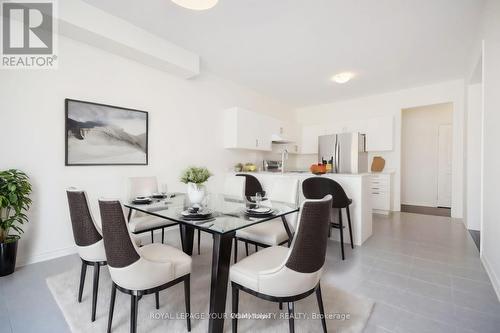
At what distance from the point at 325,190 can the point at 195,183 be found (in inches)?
65.5

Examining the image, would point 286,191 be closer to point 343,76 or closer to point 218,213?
point 218,213

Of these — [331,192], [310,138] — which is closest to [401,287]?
[331,192]

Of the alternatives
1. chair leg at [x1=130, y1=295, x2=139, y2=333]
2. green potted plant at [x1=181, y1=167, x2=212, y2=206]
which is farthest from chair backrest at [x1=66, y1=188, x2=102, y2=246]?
green potted plant at [x1=181, y1=167, x2=212, y2=206]

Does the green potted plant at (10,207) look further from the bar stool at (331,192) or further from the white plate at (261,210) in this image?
the bar stool at (331,192)

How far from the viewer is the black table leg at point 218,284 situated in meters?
1.40

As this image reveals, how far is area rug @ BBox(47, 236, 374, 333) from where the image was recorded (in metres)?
1.56

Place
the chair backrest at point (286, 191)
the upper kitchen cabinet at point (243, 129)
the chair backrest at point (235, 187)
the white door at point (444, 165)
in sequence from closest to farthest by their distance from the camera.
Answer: the chair backrest at point (286, 191), the chair backrest at point (235, 187), the upper kitchen cabinet at point (243, 129), the white door at point (444, 165)

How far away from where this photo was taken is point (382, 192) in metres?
5.04

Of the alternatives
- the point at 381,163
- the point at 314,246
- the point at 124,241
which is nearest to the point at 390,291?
the point at 314,246

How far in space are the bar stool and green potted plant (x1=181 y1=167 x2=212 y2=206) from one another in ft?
4.80

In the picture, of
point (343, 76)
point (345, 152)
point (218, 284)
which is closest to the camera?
point (218, 284)

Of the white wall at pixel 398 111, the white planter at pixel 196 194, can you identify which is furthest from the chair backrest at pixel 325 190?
the white wall at pixel 398 111

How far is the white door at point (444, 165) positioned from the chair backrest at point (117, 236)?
715cm

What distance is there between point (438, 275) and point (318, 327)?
1586 mm
